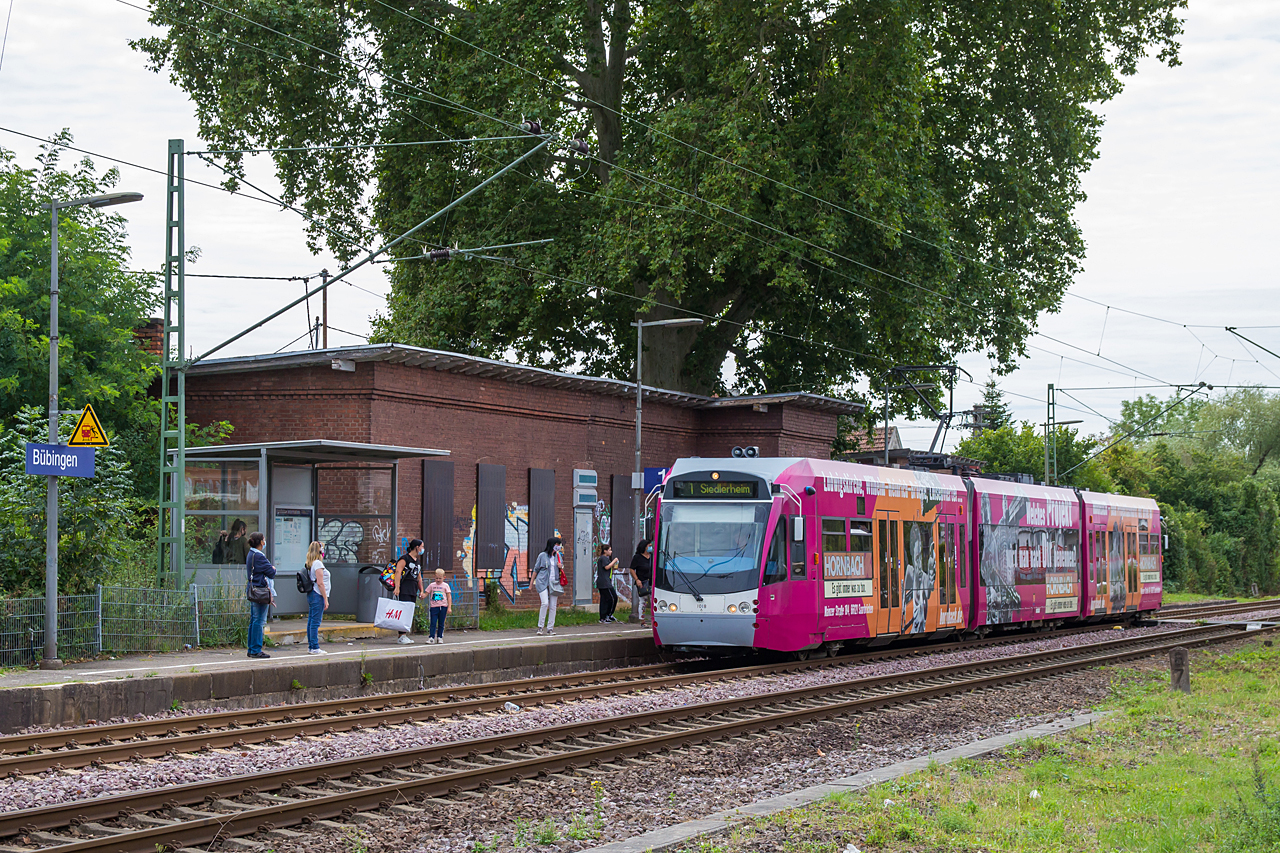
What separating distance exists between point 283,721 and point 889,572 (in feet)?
37.4

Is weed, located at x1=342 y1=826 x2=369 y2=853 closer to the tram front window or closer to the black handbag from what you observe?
the black handbag

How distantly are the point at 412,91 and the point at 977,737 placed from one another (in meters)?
25.0

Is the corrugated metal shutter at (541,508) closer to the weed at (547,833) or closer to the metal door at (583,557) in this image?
the metal door at (583,557)

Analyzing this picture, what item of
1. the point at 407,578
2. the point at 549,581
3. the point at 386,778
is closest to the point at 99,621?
the point at 407,578

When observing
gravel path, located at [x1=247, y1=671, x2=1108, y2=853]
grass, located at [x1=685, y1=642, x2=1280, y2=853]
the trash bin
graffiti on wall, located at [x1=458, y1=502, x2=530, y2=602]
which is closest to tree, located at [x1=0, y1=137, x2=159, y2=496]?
the trash bin

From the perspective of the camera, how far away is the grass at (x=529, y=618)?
25755mm

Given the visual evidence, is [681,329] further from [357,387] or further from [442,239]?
[357,387]

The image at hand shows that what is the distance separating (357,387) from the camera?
Result: 82.9 feet

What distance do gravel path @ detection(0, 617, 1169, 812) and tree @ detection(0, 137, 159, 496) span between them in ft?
39.0

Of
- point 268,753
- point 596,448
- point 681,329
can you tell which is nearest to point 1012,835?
point 268,753

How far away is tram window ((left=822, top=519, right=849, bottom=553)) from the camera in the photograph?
811 inches

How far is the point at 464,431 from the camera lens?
27453 mm

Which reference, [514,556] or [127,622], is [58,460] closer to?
[127,622]

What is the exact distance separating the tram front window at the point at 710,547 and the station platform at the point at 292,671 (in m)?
2.44
